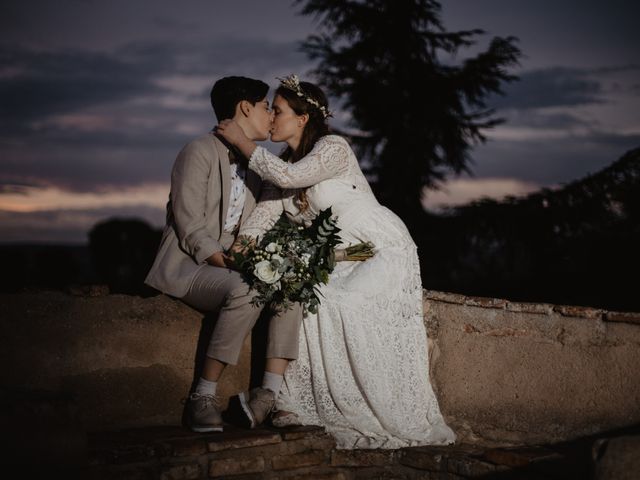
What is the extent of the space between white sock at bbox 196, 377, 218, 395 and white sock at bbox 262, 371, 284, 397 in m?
0.28

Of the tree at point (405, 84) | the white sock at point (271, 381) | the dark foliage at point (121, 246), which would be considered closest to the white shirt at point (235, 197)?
the white sock at point (271, 381)

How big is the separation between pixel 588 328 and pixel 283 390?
5.73ft

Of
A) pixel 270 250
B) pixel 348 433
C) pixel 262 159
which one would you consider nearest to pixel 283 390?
pixel 348 433

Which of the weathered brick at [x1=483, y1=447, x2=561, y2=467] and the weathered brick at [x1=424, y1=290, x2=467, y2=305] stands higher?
the weathered brick at [x1=424, y1=290, x2=467, y2=305]

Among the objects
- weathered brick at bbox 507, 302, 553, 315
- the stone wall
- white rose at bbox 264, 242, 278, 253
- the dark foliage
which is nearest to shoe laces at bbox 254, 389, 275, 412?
the stone wall

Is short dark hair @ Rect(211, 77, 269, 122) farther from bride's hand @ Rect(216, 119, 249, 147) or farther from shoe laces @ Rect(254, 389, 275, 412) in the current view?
shoe laces @ Rect(254, 389, 275, 412)

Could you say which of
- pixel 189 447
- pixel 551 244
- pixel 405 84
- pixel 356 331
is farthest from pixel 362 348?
pixel 405 84

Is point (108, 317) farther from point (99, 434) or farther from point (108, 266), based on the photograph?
point (108, 266)

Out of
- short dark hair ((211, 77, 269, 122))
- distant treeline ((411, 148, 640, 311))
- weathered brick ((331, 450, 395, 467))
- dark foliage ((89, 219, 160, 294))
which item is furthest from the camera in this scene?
dark foliage ((89, 219, 160, 294))

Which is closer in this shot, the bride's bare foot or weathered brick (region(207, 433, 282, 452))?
weathered brick (region(207, 433, 282, 452))

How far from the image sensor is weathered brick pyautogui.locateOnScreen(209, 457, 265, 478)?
3832 mm

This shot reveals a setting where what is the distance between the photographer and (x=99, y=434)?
3.97 metres

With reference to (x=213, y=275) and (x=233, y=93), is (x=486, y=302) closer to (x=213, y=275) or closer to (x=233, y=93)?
(x=213, y=275)

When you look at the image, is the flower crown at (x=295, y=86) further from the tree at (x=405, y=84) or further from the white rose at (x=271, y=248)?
the tree at (x=405, y=84)
